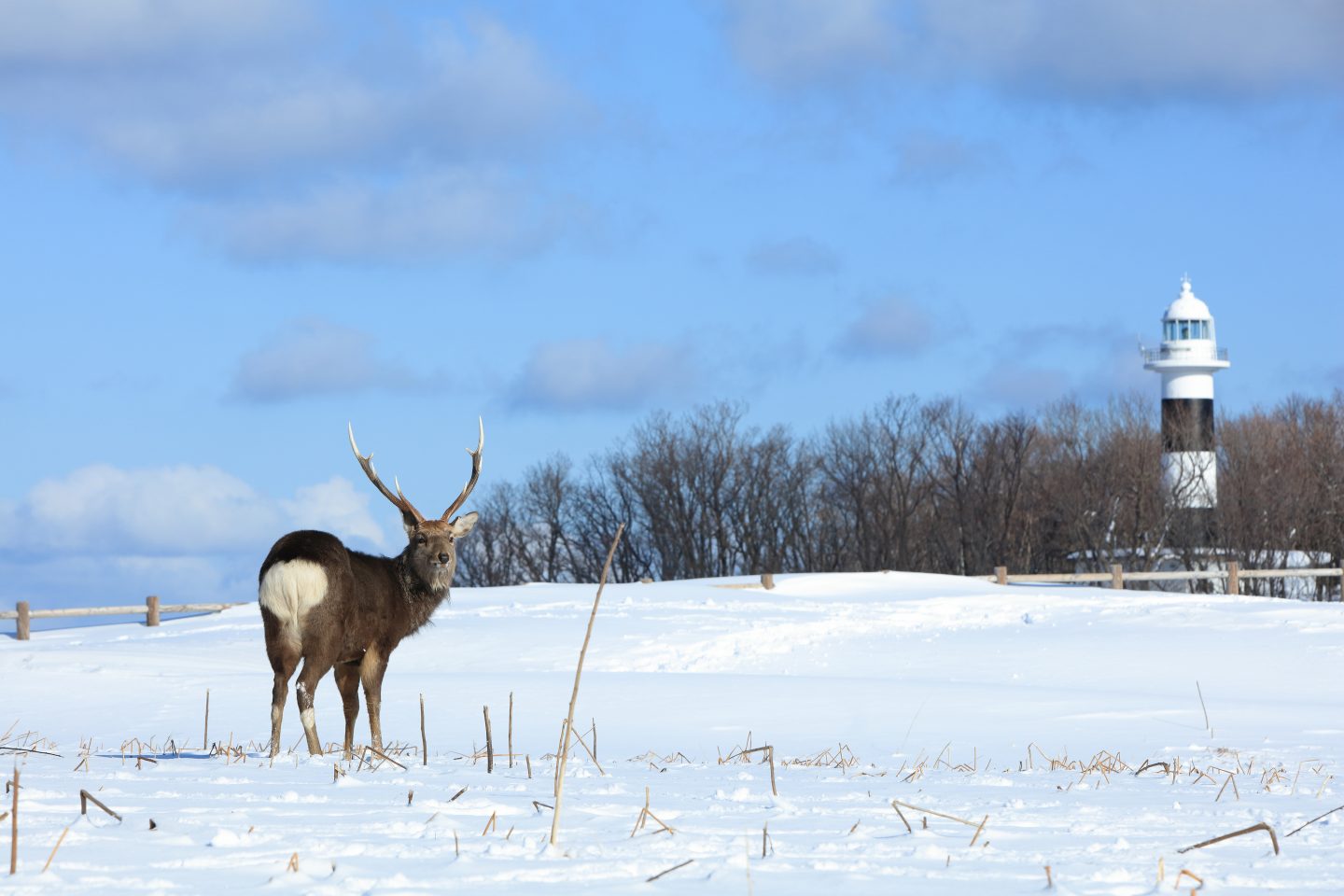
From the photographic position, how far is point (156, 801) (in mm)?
5270

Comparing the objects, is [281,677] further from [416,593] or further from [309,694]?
[416,593]

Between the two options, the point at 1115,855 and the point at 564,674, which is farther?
the point at 564,674

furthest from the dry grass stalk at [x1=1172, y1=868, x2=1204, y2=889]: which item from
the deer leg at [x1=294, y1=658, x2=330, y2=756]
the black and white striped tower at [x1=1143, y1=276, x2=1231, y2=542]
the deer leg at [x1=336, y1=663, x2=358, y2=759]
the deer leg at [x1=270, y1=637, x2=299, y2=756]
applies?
the black and white striped tower at [x1=1143, y1=276, x2=1231, y2=542]

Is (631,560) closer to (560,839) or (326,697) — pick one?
(326,697)

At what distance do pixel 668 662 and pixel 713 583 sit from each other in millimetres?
14225

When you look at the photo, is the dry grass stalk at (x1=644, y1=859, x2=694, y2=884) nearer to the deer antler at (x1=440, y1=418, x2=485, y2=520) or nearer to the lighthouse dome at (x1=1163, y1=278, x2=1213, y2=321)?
the deer antler at (x1=440, y1=418, x2=485, y2=520)

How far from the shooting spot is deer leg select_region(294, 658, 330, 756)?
8336 millimetres

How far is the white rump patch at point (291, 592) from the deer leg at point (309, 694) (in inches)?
8.7

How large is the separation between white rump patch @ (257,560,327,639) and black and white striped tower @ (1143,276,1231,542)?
47.2 meters

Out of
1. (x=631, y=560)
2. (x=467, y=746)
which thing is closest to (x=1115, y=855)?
(x=467, y=746)

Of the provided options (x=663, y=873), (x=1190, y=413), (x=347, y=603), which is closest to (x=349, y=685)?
(x=347, y=603)

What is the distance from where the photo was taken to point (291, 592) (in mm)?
8648

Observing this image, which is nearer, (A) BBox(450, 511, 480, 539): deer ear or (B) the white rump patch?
(B) the white rump patch

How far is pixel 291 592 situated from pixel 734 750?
3.78 metres
